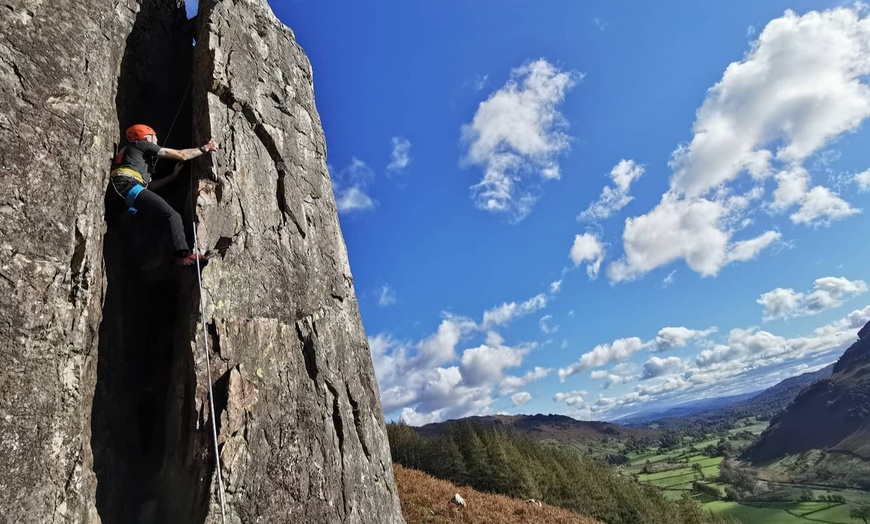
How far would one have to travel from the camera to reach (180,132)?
11469 mm

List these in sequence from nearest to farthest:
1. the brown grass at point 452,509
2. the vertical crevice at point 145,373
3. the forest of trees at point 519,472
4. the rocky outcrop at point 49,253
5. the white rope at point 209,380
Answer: the rocky outcrop at point 49,253 → the white rope at point 209,380 → the vertical crevice at point 145,373 → the brown grass at point 452,509 → the forest of trees at point 519,472

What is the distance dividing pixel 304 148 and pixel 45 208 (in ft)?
20.8

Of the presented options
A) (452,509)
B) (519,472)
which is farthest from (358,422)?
(519,472)

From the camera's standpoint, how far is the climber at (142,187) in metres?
8.65

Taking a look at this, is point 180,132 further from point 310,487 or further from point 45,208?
point 310,487

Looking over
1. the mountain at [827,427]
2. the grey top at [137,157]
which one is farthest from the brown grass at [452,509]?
the mountain at [827,427]

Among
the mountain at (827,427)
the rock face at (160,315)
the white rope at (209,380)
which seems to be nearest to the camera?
the rock face at (160,315)

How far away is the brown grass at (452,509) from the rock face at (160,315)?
971cm

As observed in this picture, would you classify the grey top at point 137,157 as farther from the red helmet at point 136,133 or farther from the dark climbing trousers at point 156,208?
the dark climbing trousers at point 156,208

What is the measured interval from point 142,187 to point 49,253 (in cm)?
220

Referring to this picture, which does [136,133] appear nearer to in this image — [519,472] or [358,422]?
[358,422]

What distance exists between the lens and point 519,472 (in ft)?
131

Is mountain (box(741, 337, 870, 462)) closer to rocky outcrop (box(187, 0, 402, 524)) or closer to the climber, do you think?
rocky outcrop (box(187, 0, 402, 524))

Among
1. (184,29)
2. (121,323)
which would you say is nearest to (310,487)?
(121,323)
